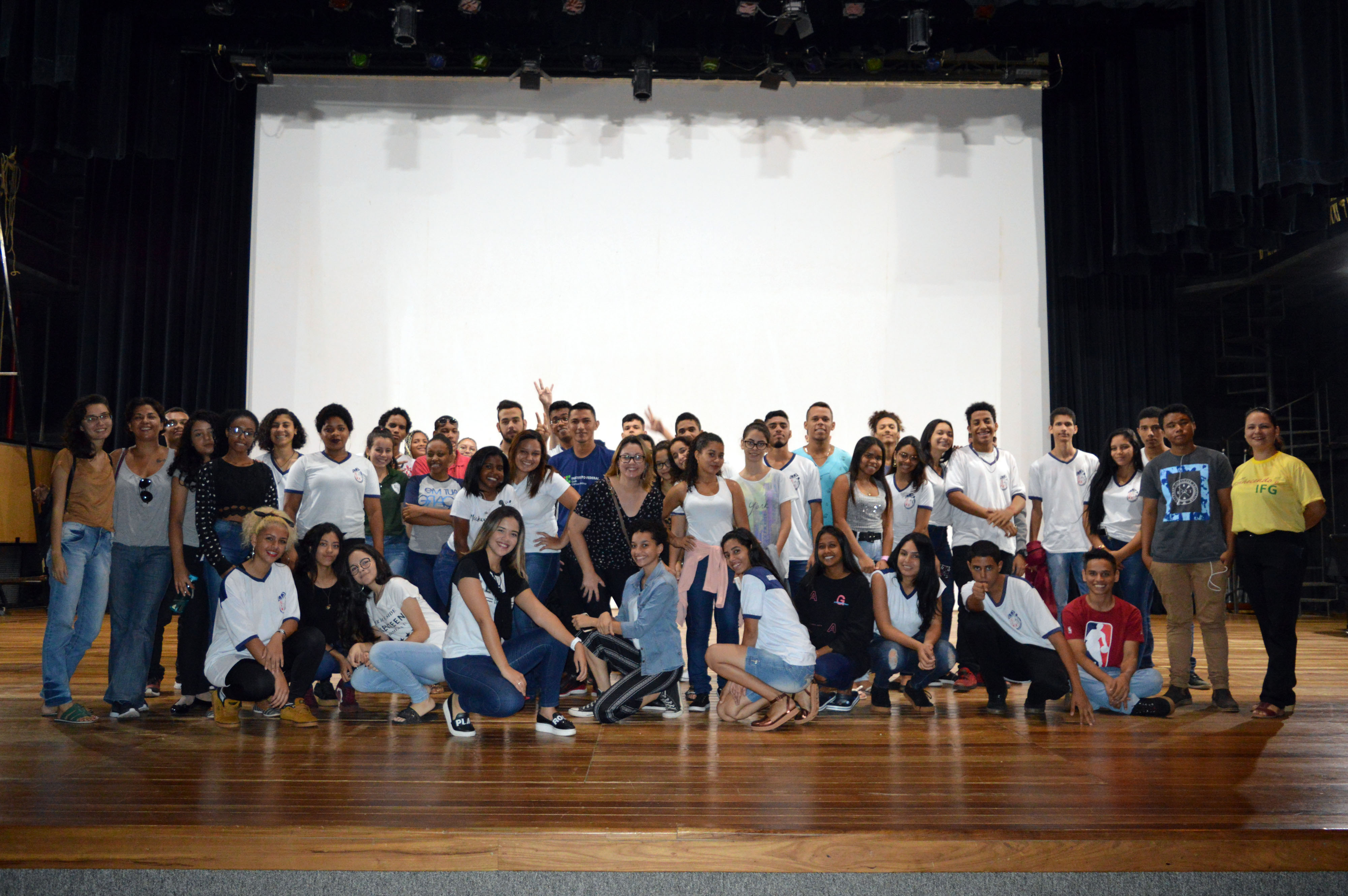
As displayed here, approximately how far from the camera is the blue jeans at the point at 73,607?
3.62 meters

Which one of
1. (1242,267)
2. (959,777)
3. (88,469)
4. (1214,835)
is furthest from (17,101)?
(1242,267)

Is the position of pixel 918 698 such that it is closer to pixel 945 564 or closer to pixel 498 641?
pixel 945 564

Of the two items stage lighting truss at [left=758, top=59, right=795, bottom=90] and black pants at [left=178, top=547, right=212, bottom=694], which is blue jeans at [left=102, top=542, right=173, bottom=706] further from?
stage lighting truss at [left=758, top=59, right=795, bottom=90]

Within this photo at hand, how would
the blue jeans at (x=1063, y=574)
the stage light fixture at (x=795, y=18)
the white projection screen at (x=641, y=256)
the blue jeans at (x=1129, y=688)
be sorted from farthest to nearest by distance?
1. the white projection screen at (x=641, y=256)
2. the stage light fixture at (x=795, y=18)
3. the blue jeans at (x=1063, y=574)
4. the blue jeans at (x=1129, y=688)

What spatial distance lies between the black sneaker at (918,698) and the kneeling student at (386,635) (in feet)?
6.07

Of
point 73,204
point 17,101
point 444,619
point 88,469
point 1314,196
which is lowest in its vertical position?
point 444,619

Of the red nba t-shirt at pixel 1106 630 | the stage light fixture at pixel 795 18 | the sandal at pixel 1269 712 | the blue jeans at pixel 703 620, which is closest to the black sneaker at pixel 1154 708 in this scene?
the red nba t-shirt at pixel 1106 630

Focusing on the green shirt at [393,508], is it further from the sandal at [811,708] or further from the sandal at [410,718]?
the sandal at [811,708]

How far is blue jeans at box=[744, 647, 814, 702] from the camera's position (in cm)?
356

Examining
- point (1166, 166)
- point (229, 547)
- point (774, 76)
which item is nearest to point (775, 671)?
point (229, 547)

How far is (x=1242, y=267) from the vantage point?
9.09m

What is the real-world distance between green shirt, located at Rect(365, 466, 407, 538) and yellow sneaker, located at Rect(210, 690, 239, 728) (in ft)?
4.00

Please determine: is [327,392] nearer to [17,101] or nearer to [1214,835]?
[17,101]

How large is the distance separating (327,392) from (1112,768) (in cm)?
571
